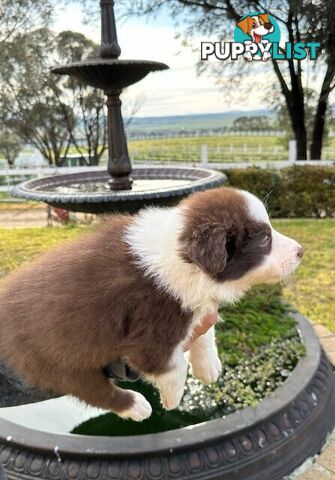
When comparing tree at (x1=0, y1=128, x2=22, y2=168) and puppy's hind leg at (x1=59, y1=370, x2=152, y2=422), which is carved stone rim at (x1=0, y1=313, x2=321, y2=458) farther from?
tree at (x1=0, y1=128, x2=22, y2=168)

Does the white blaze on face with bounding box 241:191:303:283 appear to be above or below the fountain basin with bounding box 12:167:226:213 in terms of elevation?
above

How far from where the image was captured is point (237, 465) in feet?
10.5

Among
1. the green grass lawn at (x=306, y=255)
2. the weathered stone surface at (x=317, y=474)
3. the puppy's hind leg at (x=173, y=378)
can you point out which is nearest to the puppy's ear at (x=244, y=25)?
the green grass lawn at (x=306, y=255)

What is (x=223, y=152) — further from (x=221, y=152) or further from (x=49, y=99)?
(x=49, y=99)

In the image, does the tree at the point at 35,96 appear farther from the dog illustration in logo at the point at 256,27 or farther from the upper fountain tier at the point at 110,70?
the upper fountain tier at the point at 110,70

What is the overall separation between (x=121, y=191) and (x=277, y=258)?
2878 millimetres

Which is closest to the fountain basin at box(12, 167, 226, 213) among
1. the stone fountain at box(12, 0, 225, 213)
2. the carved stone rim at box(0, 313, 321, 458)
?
the stone fountain at box(12, 0, 225, 213)

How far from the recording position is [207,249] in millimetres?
1444

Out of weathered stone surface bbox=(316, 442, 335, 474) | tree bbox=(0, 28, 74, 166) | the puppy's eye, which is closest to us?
the puppy's eye

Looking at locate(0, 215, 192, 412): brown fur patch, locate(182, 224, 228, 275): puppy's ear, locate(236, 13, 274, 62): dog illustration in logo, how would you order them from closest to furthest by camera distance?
locate(0, 215, 192, 412): brown fur patch → locate(182, 224, 228, 275): puppy's ear → locate(236, 13, 274, 62): dog illustration in logo

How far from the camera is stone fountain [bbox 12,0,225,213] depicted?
3.89 metres

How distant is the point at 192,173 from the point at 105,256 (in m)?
3.75

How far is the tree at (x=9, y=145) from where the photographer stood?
1962 cm

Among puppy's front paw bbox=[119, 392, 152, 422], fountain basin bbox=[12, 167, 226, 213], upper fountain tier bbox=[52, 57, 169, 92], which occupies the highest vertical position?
upper fountain tier bbox=[52, 57, 169, 92]
